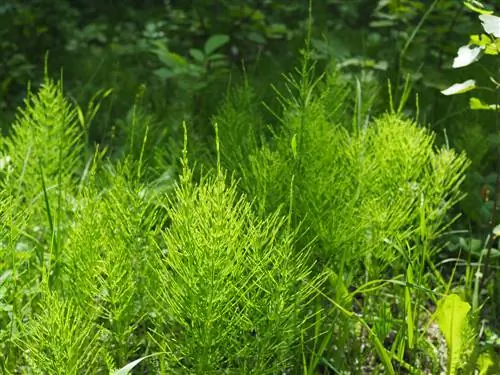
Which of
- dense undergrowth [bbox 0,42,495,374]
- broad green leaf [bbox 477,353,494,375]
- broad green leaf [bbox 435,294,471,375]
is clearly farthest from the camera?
broad green leaf [bbox 477,353,494,375]

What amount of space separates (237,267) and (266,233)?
0.09m

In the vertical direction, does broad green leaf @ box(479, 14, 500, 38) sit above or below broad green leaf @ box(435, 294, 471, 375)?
above

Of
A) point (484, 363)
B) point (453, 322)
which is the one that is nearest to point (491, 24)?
point (453, 322)

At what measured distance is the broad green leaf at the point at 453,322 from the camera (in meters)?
1.58

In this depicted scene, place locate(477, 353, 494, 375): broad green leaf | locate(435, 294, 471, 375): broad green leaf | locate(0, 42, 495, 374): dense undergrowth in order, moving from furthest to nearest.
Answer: locate(477, 353, 494, 375): broad green leaf, locate(435, 294, 471, 375): broad green leaf, locate(0, 42, 495, 374): dense undergrowth

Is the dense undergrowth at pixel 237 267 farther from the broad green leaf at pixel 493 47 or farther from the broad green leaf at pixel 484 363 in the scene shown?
the broad green leaf at pixel 493 47

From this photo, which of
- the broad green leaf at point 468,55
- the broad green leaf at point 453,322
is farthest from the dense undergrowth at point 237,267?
the broad green leaf at point 468,55

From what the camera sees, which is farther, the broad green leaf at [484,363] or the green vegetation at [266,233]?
the broad green leaf at [484,363]

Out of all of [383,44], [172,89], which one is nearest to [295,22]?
[383,44]

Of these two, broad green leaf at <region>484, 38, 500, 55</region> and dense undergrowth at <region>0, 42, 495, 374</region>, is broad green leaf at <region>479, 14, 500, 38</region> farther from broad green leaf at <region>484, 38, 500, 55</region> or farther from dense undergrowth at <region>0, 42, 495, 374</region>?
dense undergrowth at <region>0, 42, 495, 374</region>

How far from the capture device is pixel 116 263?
1441 mm

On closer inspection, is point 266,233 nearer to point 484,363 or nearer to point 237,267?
point 237,267

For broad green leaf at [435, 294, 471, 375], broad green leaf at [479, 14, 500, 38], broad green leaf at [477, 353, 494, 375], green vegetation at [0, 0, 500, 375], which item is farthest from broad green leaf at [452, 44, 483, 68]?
broad green leaf at [477, 353, 494, 375]

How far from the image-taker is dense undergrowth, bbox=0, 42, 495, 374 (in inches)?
51.6
